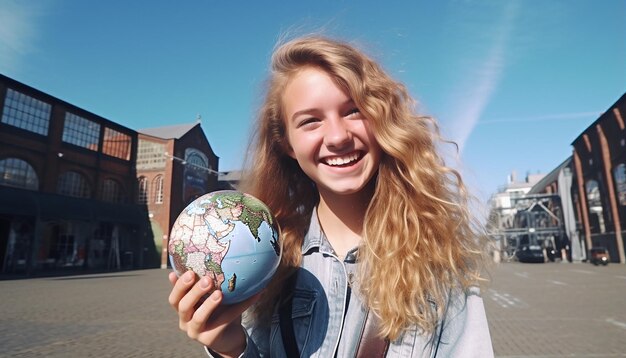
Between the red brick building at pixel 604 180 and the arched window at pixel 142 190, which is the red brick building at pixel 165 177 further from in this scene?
the red brick building at pixel 604 180

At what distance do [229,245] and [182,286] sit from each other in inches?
10.5

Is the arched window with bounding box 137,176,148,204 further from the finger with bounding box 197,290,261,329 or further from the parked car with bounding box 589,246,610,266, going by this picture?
the parked car with bounding box 589,246,610,266

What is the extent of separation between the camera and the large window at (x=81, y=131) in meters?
29.3

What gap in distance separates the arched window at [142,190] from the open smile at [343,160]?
38079 mm

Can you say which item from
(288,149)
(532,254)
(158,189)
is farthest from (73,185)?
(532,254)

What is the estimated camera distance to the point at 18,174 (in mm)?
25281

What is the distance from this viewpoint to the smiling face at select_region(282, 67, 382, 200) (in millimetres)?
1883

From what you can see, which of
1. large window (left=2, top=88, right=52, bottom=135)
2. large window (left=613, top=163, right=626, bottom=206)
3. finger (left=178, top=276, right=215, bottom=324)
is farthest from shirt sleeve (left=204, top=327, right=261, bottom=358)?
large window (left=613, top=163, right=626, bottom=206)

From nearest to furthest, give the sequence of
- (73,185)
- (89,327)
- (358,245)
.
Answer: (358,245), (89,327), (73,185)

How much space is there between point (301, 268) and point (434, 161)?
86 cm

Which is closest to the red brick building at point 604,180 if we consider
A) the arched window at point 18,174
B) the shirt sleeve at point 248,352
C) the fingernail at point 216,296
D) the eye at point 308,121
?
the eye at point 308,121

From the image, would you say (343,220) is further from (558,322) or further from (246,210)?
(558,322)

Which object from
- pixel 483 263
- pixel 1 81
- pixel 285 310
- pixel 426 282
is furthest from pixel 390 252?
pixel 1 81

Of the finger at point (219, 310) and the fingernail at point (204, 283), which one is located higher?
the fingernail at point (204, 283)
